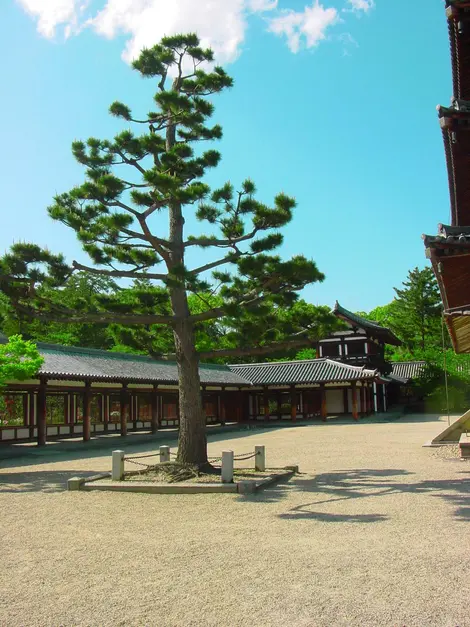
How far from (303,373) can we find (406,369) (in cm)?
1823

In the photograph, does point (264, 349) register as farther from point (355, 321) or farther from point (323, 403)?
point (355, 321)

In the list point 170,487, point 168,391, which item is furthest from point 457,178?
point 168,391

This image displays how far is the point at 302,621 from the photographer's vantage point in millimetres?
3789

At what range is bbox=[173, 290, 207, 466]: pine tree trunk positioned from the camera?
10500 mm

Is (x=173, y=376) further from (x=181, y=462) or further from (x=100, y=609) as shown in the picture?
(x=100, y=609)

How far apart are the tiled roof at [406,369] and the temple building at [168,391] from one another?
10.4 ft

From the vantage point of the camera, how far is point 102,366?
2222 cm

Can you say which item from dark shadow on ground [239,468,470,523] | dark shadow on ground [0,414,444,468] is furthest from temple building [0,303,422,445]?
dark shadow on ground [239,468,470,523]

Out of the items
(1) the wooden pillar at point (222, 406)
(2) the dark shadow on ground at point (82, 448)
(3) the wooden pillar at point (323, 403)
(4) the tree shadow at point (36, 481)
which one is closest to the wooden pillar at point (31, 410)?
(2) the dark shadow on ground at point (82, 448)

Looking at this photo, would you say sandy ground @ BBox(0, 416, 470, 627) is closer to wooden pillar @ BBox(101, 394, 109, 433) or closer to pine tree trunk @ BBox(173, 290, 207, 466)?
pine tree trunk @ BBox(173, 290, 207, 466)

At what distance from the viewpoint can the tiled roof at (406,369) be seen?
45.3m

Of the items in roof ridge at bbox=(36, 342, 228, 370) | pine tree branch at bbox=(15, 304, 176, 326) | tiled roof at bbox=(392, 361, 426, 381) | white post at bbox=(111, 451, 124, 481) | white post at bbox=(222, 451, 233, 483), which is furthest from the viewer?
tiled roof at bbox=(392, 361, 426, 381)

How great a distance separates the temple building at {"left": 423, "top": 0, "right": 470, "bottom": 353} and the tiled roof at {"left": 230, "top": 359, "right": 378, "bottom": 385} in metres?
21.5

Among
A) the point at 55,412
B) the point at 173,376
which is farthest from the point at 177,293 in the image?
the point at 173,376
